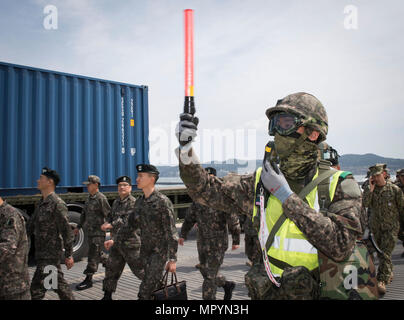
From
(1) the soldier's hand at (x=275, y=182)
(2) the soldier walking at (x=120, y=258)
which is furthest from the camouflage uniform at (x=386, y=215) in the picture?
(1) the soldier's hand at (x=275, y=182)

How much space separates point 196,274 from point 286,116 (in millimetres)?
5584

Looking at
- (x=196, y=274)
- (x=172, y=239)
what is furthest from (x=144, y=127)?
(x=172, y=239)

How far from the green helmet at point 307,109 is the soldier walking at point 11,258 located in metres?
2.86

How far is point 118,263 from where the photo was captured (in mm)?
5379

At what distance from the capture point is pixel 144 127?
10.6 metres

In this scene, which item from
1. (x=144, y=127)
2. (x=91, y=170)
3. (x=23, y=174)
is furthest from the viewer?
(x=144, y=127)

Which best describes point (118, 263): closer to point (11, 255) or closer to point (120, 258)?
point (120, 258)

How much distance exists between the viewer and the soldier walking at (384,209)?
6.34 m

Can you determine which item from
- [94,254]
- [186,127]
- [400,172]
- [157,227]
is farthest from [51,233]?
[400,172]

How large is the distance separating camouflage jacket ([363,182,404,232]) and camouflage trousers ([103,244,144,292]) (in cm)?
416

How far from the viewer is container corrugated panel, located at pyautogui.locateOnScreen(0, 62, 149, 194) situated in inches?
319

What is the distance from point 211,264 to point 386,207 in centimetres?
338
